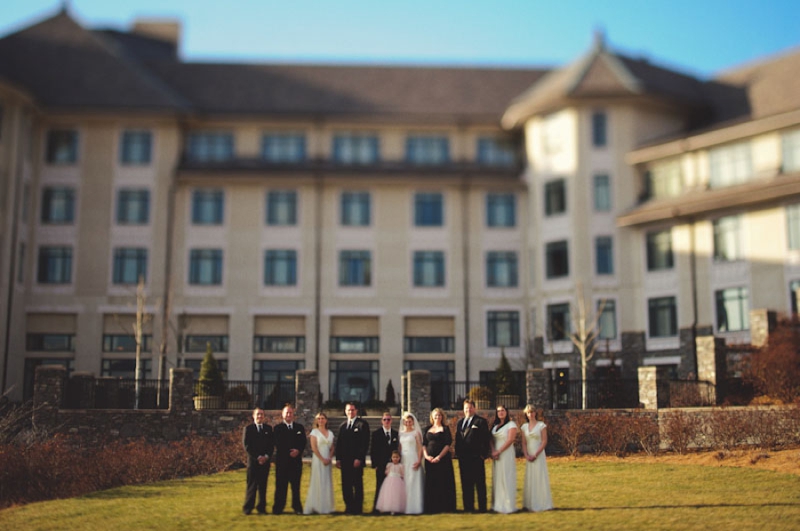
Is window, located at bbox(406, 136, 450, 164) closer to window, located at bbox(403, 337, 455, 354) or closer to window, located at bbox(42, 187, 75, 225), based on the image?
window, located at bbox(403, 337, 455, 354)

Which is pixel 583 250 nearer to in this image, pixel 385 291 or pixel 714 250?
pixel 714 250

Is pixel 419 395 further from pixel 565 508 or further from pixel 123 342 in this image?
pixel 123 342

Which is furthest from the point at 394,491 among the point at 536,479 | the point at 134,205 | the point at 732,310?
the point at 134,205

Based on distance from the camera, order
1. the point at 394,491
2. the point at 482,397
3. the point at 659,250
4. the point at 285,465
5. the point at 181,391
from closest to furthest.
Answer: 1. the point at 394,491
2. the point at 285,465
3. the point at 181,391
4. the point at 482,397
5. the point at 659,250

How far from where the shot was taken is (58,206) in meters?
40.4

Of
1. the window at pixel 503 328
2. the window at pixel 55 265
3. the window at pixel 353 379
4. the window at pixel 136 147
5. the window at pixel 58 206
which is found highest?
the window at pixel 136 147

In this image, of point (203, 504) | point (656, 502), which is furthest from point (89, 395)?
point (656, 502)

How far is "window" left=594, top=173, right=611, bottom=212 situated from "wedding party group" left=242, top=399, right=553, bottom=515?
77.3 feet

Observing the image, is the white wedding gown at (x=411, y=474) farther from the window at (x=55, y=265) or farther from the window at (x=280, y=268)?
the window at (x=55, y=265)

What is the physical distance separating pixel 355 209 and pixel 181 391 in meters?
15.4

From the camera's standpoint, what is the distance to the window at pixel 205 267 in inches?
1591

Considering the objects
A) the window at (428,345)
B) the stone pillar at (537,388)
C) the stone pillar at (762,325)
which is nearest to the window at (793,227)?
the stone pillar at (762,325)

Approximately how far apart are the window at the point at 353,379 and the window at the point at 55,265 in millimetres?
10946

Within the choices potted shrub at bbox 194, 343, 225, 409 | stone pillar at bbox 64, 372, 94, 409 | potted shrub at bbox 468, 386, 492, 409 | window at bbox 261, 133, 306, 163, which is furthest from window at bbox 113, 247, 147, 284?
potted shrub at bbox 468, 386, 492, 409
